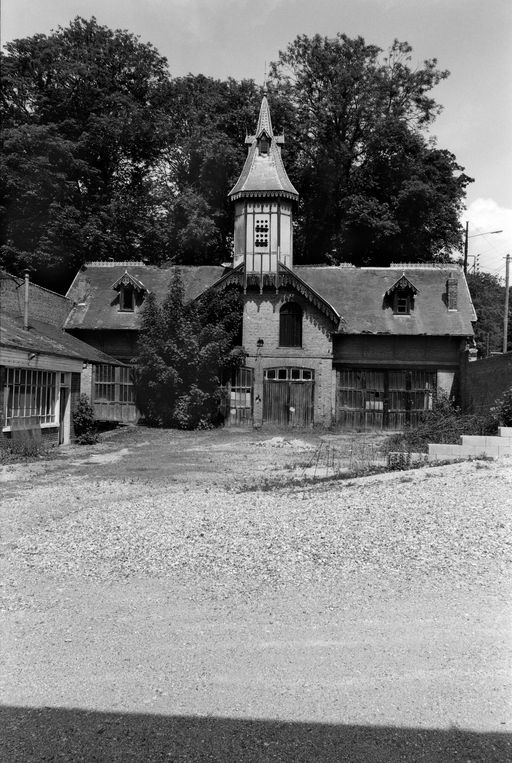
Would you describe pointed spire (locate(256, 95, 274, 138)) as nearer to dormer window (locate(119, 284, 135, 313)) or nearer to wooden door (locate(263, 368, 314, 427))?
dormer window (locate(119, 284, 135, 313))

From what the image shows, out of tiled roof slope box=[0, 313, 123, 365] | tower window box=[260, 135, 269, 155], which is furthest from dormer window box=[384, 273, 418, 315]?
tiled roof slope box=[0, 313, 123, 365]

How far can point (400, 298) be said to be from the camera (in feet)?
98.3

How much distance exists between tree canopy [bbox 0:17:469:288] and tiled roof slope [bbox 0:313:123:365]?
449 inches

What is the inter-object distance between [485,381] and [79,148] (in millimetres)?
29160

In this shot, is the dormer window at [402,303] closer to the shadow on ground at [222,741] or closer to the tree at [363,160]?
the tree at [363,160]

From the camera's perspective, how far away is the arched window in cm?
2870

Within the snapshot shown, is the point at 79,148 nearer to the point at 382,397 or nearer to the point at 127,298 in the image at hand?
the point at 127,298

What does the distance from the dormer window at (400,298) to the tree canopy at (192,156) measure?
8.57 m

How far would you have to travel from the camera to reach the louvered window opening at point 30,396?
719 inches

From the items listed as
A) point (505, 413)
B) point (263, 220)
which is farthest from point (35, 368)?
point (263, 220)

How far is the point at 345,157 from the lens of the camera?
40562mm

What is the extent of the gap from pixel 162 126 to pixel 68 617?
138 ft

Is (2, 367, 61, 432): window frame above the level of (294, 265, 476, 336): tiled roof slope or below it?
below

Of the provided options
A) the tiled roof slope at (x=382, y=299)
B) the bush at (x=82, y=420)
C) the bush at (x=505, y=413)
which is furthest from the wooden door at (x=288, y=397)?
the bush at (x=505, y=413)
